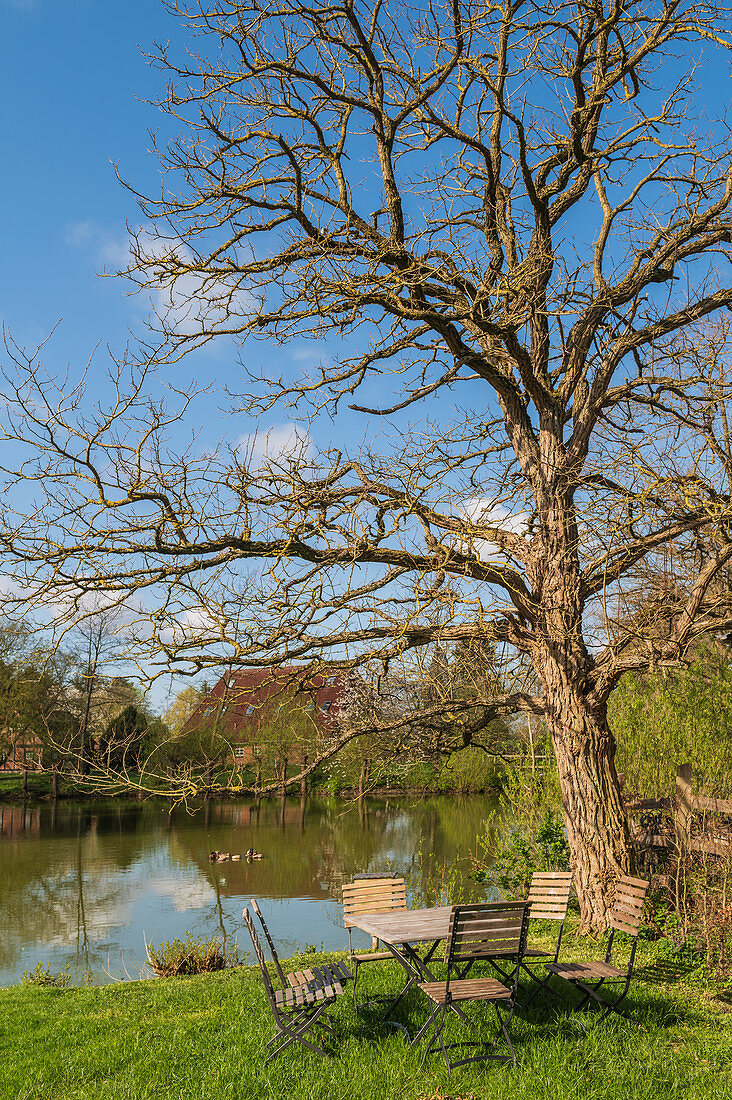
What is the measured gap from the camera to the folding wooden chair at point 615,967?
531cm

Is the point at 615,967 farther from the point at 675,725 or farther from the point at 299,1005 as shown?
the point at 675,725

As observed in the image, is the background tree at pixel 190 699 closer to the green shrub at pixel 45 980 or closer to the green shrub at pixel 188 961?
the green shrub at pixel 188 961

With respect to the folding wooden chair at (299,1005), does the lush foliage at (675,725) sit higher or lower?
higher

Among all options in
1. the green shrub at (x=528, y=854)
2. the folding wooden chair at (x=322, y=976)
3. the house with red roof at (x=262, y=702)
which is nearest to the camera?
the folding wooden chair at (x=322, y=976)

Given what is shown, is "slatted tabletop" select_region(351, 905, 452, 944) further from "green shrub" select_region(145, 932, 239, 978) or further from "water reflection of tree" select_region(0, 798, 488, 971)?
"water reflection of tree" select_region(0, 798, 488, 971)

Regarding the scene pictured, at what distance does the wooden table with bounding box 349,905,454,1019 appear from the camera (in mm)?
5039

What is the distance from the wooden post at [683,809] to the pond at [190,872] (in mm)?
3726

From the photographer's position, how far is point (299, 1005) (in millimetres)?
4926

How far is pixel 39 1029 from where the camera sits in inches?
255

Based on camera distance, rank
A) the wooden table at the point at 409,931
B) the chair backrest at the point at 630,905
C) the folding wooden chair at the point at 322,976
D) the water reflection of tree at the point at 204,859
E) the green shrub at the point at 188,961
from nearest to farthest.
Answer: the wooden table at the point at 409,931 < the folding wooden chair at the point at 322,976 < the chair backrest at the point at 630,905 < the green shrub at the point at 188,961 < the water reflection of tree at the point at 204,859

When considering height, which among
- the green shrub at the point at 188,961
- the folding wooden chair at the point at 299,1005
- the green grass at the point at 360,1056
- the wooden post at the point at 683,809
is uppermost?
the wooden post at the point at 683,809

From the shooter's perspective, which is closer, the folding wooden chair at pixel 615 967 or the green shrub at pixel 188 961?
the folding wooden chair at pixel 615 967

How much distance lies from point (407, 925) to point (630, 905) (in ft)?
5.98

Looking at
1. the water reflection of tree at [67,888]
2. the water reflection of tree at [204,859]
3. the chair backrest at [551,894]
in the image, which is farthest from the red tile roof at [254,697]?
the water reflection of tree at [67,888]
